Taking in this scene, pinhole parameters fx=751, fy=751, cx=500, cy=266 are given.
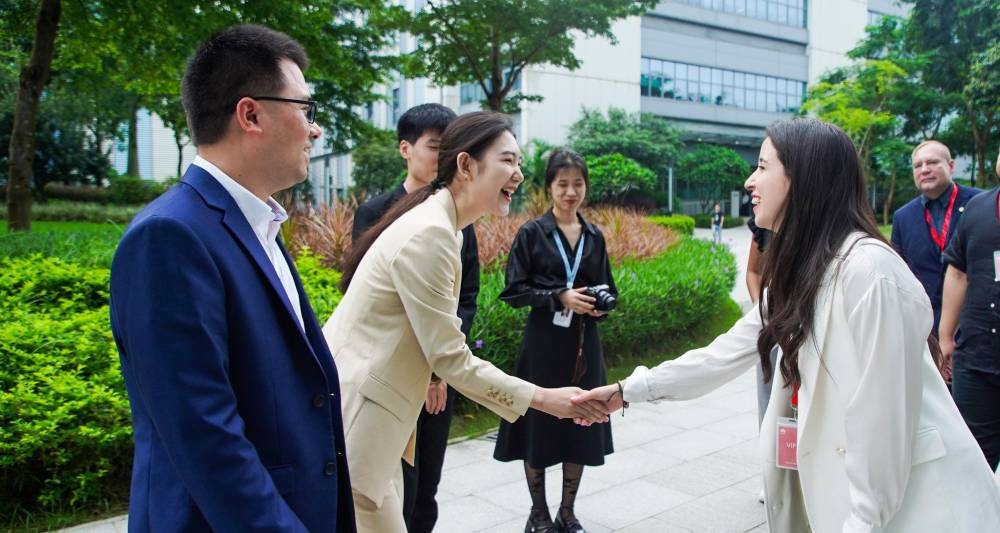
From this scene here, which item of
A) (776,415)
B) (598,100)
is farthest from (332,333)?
(598,100)

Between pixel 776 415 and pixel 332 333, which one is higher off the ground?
pixel 332 333

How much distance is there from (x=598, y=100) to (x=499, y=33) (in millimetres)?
24500

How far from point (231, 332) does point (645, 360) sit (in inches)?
261

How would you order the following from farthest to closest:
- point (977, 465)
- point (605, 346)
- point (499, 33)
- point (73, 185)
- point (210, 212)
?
1. point (73, 185)
2. point (499, 33)
3. point (605, 346)
4. point (977, 465)
5. point (210, 212)

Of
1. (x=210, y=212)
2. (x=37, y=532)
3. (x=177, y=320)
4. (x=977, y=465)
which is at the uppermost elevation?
(x=210, y=212)

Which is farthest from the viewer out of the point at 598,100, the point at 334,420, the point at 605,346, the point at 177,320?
the point at 598,100

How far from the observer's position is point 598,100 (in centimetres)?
3806

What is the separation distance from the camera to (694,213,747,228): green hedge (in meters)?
36.4

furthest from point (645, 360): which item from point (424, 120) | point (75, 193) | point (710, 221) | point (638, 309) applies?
point (710, 221)

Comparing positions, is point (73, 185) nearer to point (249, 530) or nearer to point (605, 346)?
point (605, 346)

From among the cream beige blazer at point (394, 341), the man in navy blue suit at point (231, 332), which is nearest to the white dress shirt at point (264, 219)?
the man in navy blue suit at point (231, 332)

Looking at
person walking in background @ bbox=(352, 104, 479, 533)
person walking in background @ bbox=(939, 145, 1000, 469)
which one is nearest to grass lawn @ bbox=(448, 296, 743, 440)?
person walking in background @ bbox=(352, 104, 479, 533)

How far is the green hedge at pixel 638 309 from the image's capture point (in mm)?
5980

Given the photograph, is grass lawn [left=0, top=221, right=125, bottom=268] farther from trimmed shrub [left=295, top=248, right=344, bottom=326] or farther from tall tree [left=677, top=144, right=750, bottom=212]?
tall tree [left=677, top=144, right=750, bottom=212]
